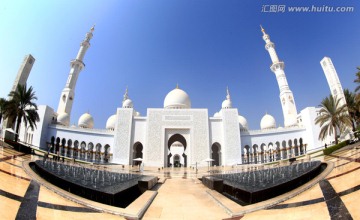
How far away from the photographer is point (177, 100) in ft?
113

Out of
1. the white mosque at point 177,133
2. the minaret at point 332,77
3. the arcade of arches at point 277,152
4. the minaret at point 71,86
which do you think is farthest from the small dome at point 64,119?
the minaret at point 332,77

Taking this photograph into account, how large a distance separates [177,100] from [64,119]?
18285 mm

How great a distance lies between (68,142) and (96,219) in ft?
103

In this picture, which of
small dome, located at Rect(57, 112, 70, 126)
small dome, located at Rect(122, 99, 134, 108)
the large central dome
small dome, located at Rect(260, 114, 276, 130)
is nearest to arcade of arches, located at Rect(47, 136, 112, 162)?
small dome, located at Rect(57, 112, 70, 126)

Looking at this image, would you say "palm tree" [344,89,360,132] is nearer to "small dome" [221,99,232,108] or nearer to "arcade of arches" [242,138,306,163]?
"arcade of arches" [242,138,306,163]

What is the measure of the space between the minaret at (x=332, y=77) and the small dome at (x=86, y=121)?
3843 centimetres

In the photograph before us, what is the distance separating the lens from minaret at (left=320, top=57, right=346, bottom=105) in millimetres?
27306

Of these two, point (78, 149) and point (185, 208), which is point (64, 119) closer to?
point (78, 149)

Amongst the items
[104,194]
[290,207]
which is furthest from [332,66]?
[104,194]

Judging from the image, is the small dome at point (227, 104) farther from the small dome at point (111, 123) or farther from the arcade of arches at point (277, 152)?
the small dome at point (111, 123)

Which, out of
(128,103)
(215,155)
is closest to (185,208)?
(215,155)

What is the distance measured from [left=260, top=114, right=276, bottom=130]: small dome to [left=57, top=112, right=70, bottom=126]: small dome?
111 ft

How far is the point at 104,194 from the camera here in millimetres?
5262

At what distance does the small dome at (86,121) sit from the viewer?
1499 inches
